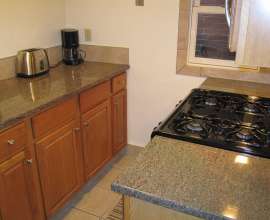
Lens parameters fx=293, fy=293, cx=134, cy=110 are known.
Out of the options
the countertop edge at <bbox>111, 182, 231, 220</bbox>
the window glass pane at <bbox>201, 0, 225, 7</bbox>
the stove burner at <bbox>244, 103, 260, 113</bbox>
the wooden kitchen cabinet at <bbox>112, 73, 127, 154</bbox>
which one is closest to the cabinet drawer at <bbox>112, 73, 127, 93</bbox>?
the wooden kitchen cabinet at <bbox>112, 73, 127, 154</bbox>

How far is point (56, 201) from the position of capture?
78.1 inches

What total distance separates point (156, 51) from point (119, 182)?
5.60ft

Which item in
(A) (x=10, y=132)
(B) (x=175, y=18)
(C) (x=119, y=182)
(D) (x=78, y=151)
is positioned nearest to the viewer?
(C) (x=119, y=182)

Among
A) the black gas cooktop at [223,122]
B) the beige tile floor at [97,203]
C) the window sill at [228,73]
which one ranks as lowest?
the beige tile floor at [97,203]

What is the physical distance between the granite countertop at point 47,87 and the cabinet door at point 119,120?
0.25m

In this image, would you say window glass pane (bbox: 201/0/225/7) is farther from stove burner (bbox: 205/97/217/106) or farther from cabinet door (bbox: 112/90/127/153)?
cabinet door (bbox: 112/90/127/153)

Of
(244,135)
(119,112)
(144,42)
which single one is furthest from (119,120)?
(244,135)

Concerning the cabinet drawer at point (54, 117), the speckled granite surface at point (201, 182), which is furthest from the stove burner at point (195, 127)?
the cabinet drawer at point (54, 117)

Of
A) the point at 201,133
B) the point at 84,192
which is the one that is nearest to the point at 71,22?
the point at 84,192

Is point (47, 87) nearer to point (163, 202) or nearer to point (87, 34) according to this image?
point (87, 34)

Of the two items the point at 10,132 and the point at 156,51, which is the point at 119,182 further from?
the point at 156,51

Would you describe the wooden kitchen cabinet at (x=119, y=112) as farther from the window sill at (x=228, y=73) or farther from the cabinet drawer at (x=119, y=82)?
the window sill at (x=228, y=73)

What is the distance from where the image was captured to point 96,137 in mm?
2334

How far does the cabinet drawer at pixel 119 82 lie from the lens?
2.46m
